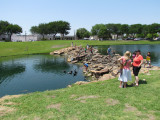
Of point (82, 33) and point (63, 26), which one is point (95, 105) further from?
point (82, 33)

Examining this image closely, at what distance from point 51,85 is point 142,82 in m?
10.9

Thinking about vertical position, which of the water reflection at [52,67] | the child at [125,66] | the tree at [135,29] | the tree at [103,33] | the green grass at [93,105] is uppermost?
the tree at [135,29]

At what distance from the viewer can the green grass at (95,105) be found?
24.0ft

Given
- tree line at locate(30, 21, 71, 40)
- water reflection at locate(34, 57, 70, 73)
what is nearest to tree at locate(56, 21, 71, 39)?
tree line at locate(30, 21, 71, 40)

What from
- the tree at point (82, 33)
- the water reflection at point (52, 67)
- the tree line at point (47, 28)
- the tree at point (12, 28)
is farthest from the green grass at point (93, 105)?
the tree at point (82, 33)

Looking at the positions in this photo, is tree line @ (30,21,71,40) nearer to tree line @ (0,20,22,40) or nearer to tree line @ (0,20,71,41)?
tree line @ (0,20,71,41)

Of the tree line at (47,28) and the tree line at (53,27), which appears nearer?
the tree line at (47,28)

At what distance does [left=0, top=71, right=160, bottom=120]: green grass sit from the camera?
7.30 meters

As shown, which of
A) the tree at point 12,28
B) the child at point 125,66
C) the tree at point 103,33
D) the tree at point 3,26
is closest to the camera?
the child at point 125,66

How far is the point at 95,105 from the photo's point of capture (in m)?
8.40

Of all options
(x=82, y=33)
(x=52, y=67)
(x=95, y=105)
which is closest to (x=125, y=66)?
(x=95, y=105)

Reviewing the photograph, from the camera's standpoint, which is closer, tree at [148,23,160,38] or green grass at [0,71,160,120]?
green grass at [0,71,160,120]

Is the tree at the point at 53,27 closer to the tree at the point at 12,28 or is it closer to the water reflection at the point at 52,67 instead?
the tree at the point at 12,28

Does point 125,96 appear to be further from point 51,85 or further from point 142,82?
point 51,85
